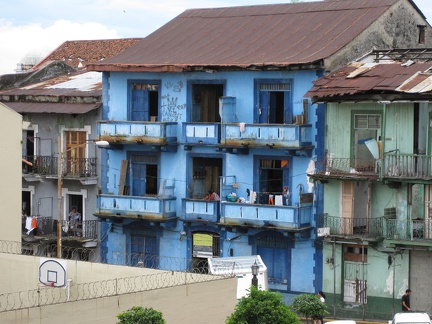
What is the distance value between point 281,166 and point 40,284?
15.7 metres

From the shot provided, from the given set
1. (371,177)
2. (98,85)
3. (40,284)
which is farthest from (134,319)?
(98,85)

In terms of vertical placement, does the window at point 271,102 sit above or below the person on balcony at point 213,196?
above

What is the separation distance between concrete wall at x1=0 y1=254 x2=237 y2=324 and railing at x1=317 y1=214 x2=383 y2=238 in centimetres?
1425

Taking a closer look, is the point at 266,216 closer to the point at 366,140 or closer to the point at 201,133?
the point at 201,133

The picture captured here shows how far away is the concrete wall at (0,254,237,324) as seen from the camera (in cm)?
3209

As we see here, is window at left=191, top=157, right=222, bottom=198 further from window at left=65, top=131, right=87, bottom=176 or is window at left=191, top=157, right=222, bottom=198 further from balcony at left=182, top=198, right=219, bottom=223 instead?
window at left=65, top=131, right=87, bottom=176

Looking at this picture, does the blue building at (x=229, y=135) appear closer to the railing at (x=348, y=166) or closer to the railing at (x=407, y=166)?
the railing at (x=348, y=166)

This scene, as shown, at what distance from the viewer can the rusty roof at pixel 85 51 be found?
7057cm

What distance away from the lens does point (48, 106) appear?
5725 cm

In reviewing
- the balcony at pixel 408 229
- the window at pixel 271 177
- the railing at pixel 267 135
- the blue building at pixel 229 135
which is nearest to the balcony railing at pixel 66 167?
the blue building at pixel 229 135

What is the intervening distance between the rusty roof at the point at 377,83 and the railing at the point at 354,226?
462 cm

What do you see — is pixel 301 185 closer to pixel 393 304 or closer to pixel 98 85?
pixel 393 304

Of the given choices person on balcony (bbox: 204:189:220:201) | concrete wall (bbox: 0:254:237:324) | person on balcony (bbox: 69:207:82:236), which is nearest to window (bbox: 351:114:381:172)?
person on balcony (bbox: 204:189:220:201)

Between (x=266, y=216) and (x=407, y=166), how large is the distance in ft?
19.6
